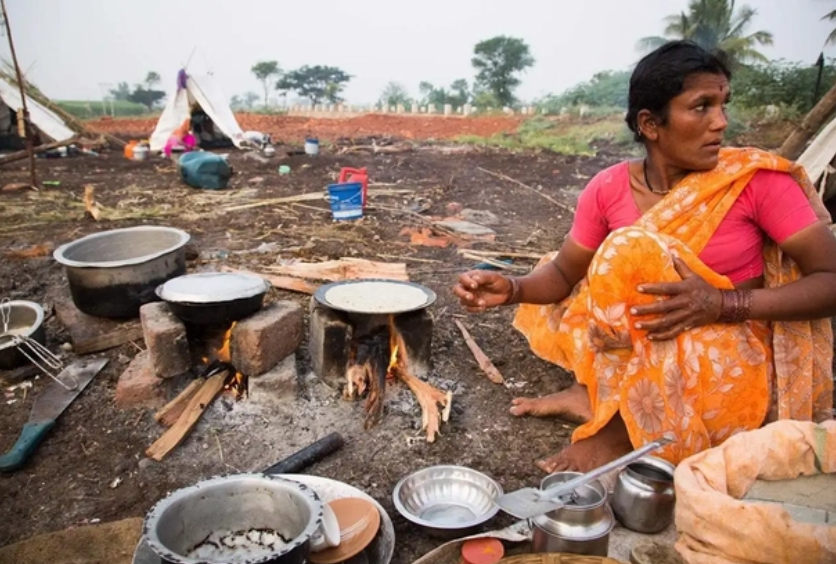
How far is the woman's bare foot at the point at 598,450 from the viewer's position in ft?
7.39

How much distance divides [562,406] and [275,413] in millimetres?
1352

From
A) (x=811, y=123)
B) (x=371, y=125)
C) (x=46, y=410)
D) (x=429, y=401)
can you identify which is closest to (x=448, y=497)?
Answer: (x=429, y=401)

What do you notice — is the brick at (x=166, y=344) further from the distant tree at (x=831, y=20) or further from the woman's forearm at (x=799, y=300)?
the distant tree at (x=831, y=20)

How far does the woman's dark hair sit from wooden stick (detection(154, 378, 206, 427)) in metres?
2.33

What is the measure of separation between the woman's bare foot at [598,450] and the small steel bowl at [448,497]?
332mm

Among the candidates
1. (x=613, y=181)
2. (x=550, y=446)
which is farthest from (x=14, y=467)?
(x=613, y=181)

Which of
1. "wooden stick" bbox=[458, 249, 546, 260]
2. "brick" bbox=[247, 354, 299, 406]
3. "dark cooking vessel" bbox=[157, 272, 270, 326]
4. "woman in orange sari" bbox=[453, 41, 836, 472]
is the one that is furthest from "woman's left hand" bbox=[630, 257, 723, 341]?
"wooden stick" bbox=[458, 249, 546, 260]

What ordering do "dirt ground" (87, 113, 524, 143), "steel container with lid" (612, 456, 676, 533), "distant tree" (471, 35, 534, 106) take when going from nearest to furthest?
1. "steel container with lid" (612, 456, 676, 533)
2. "dirt ground" (87, 113, 524, 143)
3. "distant tree" (471, 35, 534, 106)

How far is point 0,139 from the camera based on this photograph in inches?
528

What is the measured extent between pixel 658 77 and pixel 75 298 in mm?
3272

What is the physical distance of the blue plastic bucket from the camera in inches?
259

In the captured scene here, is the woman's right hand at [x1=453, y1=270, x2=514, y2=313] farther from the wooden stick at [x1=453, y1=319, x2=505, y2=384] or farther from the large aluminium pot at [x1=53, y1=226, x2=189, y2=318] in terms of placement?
the large aluminium pot at [x1=53, y1=226, x2=189, y2=318]

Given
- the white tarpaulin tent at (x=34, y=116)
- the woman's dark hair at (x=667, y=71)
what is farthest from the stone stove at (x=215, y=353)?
the white tarpaulin tent at (x=34, y=116)

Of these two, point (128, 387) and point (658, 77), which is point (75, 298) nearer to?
point (128, 387)
